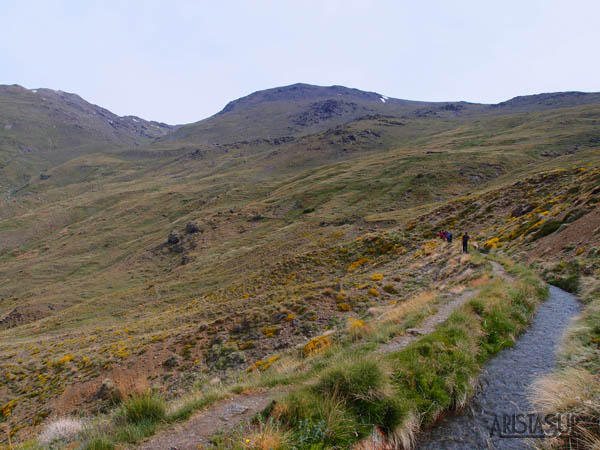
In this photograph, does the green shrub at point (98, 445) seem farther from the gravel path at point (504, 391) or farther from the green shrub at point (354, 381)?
the gravel path at point (504, 391)

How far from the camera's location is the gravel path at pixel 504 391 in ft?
18.9

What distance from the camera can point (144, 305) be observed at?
41.0 m

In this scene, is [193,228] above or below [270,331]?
below

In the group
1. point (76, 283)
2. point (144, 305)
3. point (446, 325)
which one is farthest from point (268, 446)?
point (76, 283)

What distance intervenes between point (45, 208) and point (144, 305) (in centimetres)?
14624

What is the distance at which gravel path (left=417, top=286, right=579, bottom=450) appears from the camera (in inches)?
227

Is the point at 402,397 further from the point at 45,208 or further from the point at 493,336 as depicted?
the point at 45,208

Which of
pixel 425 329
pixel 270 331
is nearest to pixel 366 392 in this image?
pixel 425 329

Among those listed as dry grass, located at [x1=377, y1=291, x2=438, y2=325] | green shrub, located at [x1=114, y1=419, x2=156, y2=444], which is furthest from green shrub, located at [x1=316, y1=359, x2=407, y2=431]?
dry grass, located at [x1=377, y1=291, x2=438, y2=325]

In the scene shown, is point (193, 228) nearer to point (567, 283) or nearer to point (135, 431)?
point (567, 283)

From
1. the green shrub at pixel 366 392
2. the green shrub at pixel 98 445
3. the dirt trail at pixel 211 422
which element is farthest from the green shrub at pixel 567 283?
the green shrub at pixel 98 445

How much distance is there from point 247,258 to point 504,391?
4471 centimetres

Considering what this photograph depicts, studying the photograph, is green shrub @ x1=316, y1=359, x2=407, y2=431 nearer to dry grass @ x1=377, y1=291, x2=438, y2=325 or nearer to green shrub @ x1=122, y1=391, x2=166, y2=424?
green shrub @ x1=122, y1=391, x2=166, y2=424

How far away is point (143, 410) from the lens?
246 inches
